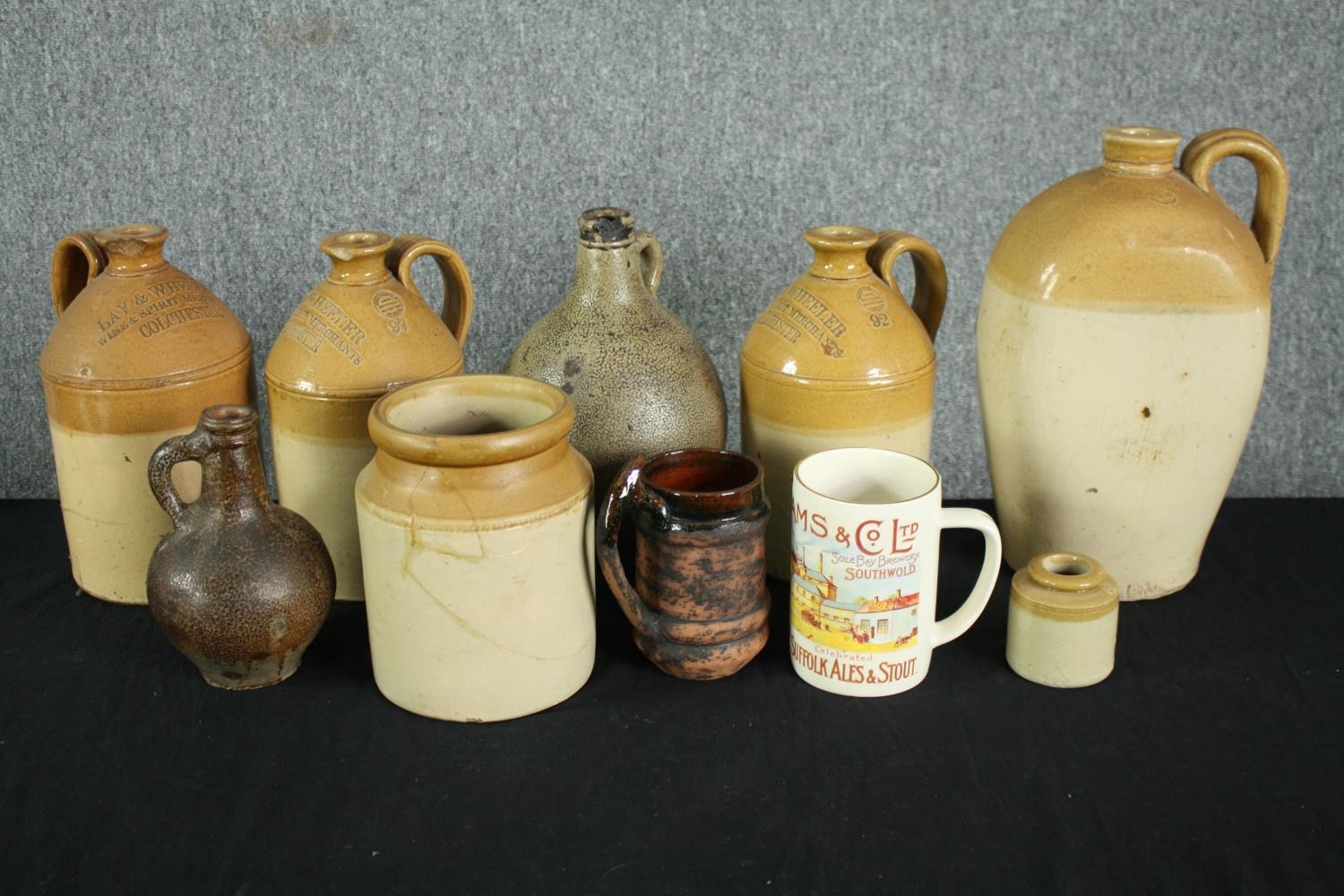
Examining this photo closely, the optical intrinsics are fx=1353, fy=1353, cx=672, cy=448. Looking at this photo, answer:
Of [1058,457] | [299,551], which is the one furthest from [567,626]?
[1058,457]

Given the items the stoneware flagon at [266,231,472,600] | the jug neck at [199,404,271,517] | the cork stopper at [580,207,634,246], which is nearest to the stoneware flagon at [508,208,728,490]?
the cork stopper at [580,207,634,246]

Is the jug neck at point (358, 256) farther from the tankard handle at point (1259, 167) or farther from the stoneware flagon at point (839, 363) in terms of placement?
the tankard handle at point (1259, 167)

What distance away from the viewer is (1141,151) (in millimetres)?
1162

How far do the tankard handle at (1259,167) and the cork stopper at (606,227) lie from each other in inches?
19.9

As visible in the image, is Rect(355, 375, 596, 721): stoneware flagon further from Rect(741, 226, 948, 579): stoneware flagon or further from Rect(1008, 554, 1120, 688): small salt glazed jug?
Rect(1008, 554, 1120, 688): small salt glazed jug

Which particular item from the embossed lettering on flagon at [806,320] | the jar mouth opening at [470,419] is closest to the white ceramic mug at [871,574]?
the embossed lettering on flagon at [806,320]

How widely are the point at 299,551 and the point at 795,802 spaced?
44 cm

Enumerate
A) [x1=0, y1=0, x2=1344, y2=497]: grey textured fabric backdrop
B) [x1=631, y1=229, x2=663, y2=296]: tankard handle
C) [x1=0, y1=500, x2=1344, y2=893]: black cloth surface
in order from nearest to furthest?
1. [x1=0, y1=500, x2=1344, y2=893]: black cloth surface
2. [x1=631, y1=229, x2=663, y2=296]: tankard handle
3. [x1=0, y1=0, x2=1344, y2=497]: grey textured fabric backdrop

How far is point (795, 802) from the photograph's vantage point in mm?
974

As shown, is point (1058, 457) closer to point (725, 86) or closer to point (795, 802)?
point (795, 802)

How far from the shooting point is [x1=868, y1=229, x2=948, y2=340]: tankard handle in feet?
4.07

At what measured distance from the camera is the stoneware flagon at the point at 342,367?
1172mm

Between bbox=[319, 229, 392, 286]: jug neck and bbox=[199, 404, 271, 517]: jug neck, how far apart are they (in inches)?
7.1

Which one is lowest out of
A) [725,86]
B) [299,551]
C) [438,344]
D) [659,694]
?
[659,694]
